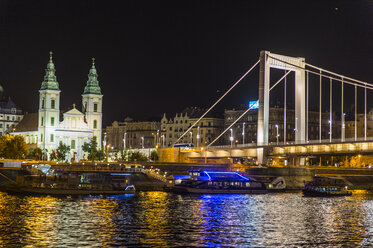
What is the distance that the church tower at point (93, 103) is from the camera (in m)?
168

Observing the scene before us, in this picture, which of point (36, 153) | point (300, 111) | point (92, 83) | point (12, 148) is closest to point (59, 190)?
point (300, 111)

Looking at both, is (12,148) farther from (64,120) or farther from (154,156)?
(64,120)

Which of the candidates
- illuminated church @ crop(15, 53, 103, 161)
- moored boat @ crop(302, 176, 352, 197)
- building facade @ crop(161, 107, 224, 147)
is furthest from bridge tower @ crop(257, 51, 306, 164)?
building facade @ crop(161, 107, 224, 147)

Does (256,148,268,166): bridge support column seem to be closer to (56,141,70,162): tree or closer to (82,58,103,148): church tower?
(56,141,70,162): tree

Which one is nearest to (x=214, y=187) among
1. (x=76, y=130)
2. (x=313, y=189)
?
(x=313, y=189)

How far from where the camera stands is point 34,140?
167 meters

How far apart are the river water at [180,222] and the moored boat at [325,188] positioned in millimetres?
10726

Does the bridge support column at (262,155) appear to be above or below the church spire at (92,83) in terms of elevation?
below

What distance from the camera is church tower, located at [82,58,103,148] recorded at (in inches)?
6624

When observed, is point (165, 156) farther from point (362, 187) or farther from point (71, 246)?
point (71, 246)

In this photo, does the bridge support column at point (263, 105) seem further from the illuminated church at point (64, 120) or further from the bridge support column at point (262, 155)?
the illuminated church at point (64, 120)

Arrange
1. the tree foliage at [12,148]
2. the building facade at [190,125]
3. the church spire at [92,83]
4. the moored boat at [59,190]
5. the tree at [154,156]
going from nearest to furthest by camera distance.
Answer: the moored boat at [59,190] < the tree at [154,156] < the tree foliage at [12,148] < the church spire at [92,83] < the building facade at [190,125]

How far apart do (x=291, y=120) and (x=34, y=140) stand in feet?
202

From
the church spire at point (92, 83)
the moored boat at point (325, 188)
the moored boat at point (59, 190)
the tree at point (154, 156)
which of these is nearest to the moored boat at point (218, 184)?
the moored boat at point (325, 188)
